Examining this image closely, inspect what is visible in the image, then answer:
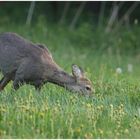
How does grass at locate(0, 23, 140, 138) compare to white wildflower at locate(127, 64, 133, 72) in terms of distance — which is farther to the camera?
white wildflower at locate(127, 64, 133, 72)

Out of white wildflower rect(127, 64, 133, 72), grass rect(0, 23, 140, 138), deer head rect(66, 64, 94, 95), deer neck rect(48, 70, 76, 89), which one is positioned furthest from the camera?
white wildflower rect(127, 64, 133, 72)

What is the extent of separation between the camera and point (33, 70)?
33.8 ft

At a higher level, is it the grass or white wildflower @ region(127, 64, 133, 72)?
white wildflower @ region(127, 64, 133, 72)

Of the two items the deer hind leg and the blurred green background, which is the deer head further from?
the deer hind leg

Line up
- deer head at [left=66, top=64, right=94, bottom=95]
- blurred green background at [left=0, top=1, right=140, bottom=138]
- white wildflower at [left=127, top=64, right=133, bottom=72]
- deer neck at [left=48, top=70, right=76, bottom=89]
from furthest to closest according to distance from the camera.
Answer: white wildflower at [left=127, top=64, right=133, bottom=72]
deer neck at [left=48, top=70, right=76, bottom=89]
deer head at [left=66, top=64, right=94, bottom=95]
blurred green background at [left=0, top=1, right=140, bottom=138]

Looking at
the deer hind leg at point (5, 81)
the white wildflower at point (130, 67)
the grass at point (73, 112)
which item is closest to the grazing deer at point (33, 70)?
the deer hind leg at point (5, 81)

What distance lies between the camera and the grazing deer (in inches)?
404

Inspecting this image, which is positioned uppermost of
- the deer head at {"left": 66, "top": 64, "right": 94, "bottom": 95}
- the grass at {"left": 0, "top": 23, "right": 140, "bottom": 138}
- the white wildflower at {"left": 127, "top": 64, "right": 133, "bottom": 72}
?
the white wildflower at {"left": 127, "top": 64, "right": 133, "bottom": 72}

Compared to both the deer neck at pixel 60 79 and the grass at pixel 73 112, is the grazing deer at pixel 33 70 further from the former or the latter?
the grass at pixel 73 112

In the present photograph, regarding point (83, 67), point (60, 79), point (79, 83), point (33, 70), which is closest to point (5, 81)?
point (33, 70)

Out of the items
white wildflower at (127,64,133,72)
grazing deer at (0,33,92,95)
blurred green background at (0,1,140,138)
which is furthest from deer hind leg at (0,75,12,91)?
white wildflower at (127,64,133,72)

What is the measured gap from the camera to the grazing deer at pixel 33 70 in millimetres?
10258

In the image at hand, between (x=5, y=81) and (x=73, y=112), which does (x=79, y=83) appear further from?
(x=73, y=112)

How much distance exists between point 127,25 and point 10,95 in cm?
1273
